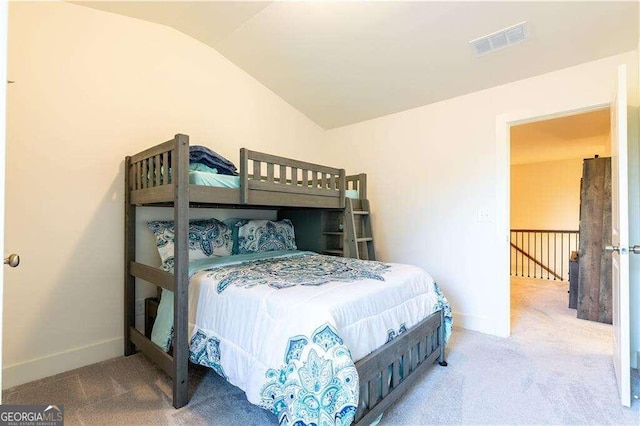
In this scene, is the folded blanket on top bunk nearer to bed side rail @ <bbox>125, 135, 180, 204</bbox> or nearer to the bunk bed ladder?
bed side rail @ <bbox>125, 135, 180, 204</bbox>

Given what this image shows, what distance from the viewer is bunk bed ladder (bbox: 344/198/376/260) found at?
2939 mm

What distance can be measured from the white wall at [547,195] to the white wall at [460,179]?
4.74 m

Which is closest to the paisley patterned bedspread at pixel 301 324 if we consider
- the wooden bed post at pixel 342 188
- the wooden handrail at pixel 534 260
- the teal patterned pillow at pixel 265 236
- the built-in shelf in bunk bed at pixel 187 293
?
the built-in shelf in bunk bed at pixel 187 293

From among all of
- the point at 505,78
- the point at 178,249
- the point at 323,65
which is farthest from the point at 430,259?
the point at 178,249

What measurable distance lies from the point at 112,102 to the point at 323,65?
1.79m

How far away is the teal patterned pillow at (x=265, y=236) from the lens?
2.87 metres

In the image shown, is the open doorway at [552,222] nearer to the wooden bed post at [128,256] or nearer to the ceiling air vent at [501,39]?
the ceiling air vent at [501,39]

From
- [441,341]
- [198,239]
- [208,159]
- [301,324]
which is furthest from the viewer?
[198,239]

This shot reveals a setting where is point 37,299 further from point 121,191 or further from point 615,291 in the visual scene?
point 615,291

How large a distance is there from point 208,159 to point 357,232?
165cm

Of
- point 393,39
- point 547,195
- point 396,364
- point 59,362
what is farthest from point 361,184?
point 547,195

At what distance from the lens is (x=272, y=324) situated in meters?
1.46

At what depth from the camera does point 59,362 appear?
2.12 metres

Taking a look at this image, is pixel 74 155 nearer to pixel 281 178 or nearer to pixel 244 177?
pixel 244 177
